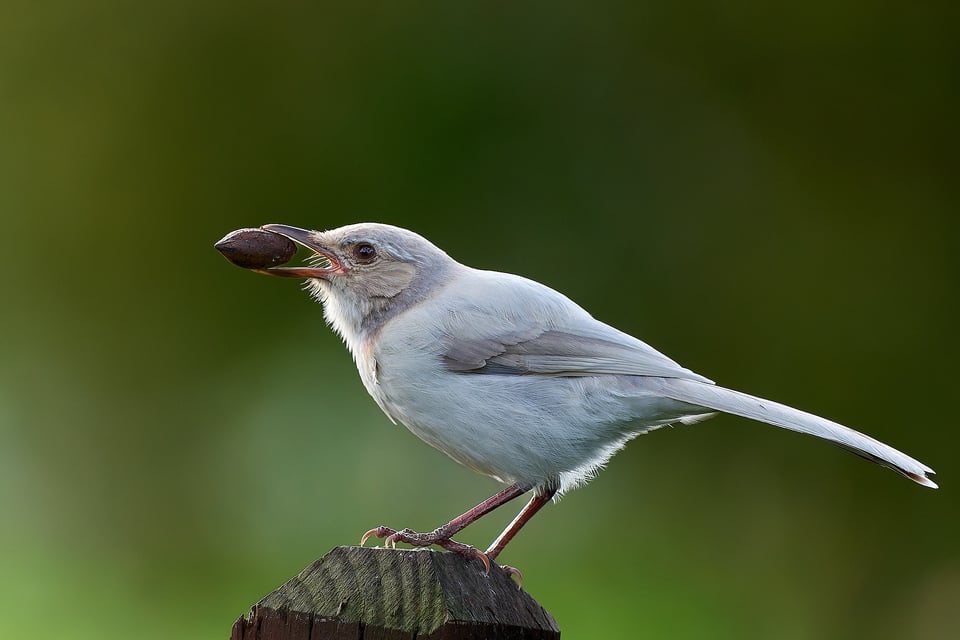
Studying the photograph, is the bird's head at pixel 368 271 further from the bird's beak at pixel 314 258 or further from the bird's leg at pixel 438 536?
the bird's leg at pixel 438 536

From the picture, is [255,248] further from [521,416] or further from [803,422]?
[803,422]

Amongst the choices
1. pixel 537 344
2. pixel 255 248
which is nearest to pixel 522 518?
pixel 537 344

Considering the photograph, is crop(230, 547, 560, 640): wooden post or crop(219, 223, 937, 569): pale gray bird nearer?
crop(230, 547, 560, 640): wooden post

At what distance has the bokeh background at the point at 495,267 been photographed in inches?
234

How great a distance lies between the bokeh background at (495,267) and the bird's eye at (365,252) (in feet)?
7.78

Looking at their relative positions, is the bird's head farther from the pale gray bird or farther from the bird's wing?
the bird's wing

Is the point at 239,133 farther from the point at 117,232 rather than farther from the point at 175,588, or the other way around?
the point at 175,588

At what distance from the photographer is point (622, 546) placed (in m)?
5.63

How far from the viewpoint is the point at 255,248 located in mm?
3533

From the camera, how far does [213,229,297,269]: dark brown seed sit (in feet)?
11.4

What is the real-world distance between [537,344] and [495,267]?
10.4 ft

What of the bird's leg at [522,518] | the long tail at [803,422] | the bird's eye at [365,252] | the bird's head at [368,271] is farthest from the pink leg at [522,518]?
the bird's eye at [365,252]

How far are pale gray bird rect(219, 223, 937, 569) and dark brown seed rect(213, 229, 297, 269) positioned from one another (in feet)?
0.14

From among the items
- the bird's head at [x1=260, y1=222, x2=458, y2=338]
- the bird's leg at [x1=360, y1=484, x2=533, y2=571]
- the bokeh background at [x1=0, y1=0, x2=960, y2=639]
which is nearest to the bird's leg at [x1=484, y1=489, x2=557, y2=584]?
the bird's leg at [x1=360, y1=484, x2=533, y2=571]
